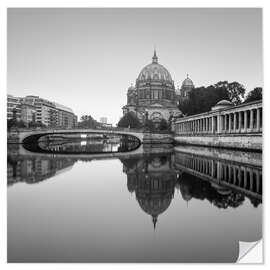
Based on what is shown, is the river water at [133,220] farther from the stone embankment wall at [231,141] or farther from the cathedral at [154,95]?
the cathedral at [154,95]

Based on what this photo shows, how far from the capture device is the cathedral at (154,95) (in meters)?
47.5

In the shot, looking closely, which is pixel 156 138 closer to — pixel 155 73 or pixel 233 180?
pixel 233 180

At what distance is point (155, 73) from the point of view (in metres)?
52.9

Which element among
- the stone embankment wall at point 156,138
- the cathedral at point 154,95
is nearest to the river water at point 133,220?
the stone embankment wall at point 156,138

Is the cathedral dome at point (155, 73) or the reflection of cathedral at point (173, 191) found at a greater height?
the cathedral dome at point (155, 73)

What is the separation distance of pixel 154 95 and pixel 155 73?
482 centimetres

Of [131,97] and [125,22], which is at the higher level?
[131,97]

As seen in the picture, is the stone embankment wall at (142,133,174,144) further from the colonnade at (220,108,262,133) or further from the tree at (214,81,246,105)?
the colonnade at (220,108,262,133)
